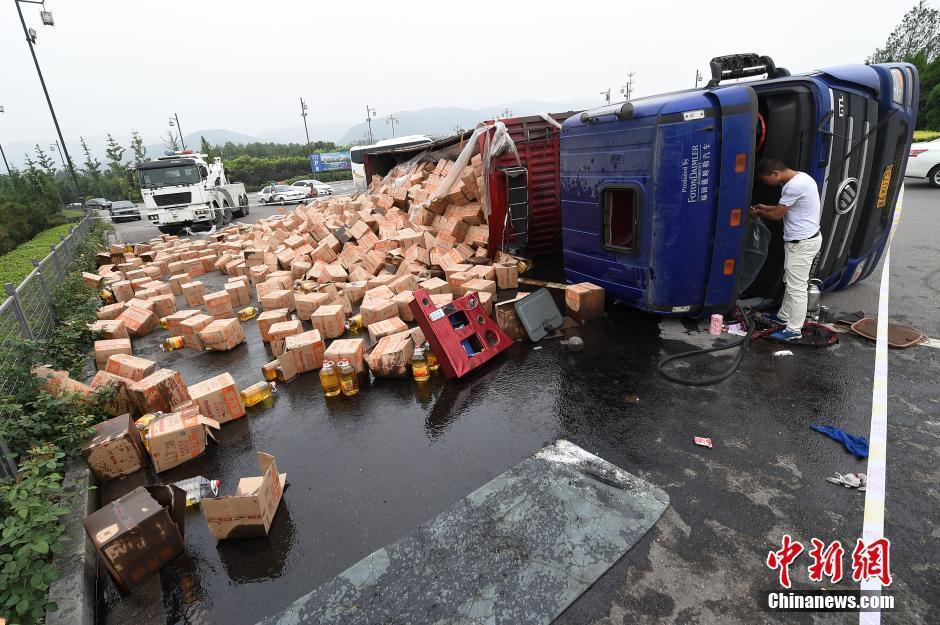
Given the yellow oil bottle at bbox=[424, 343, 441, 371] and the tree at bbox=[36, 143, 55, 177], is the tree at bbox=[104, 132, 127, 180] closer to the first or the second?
the tree at bbox=[36, 143, 55, 177]

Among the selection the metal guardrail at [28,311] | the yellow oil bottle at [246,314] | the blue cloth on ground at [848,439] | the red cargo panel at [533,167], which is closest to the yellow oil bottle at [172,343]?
the yellow oil bottle at [246,314]

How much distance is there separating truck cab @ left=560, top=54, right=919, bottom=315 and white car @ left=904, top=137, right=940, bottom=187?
35.7 feet

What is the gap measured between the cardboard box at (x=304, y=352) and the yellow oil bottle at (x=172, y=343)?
2.26 meters

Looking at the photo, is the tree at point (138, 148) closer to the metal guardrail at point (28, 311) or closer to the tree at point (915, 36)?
the metal guardrail at point (28, 311)

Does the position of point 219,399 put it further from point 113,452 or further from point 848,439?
point 848,439

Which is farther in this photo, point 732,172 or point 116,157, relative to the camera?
point 116,157

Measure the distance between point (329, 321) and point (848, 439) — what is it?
5.58m

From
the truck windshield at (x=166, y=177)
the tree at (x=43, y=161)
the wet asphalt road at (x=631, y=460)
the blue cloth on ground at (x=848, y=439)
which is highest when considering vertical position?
the tree at (x=43, y=161)

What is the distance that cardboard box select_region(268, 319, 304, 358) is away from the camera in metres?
5.82

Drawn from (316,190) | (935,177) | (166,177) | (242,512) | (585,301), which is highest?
(166,177)

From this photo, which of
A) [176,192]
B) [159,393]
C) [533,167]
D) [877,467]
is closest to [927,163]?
[533,167]

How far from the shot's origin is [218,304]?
725 centimetres

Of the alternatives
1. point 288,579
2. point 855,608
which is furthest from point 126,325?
point 855,608

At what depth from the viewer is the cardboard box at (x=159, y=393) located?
177 inches
